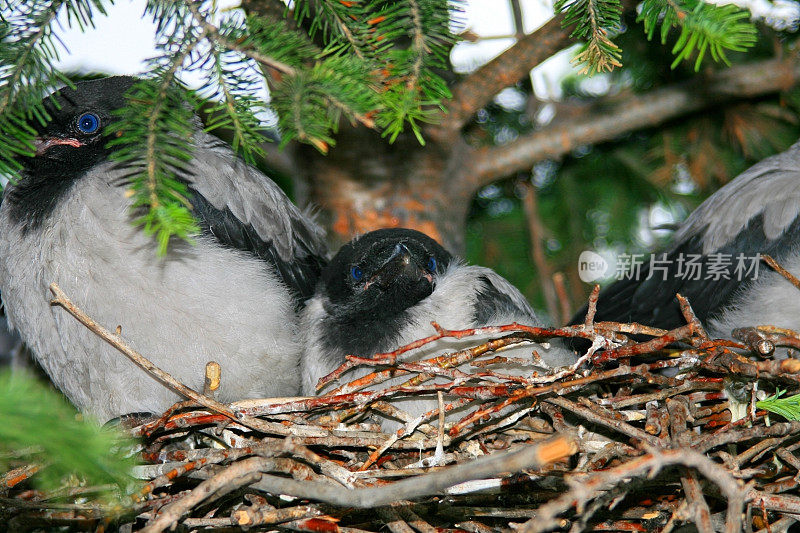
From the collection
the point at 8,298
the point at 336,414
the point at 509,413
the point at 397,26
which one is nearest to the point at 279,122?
the point at 397,26

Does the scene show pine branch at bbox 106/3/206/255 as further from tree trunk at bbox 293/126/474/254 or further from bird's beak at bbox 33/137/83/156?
tree trunk at bbox 293/126/474/254

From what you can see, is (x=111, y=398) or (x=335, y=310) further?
(x=335, y=310)

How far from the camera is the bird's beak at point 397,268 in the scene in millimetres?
3502

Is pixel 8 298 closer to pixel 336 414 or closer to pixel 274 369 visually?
pixel 274 369

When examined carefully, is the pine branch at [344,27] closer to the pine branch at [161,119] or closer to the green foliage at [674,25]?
the pine branch at [161,119]

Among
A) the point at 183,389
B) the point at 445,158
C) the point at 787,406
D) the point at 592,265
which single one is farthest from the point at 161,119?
the point at 592,265

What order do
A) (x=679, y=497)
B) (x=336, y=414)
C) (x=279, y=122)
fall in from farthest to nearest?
(x=336, y=414) < (x=679, y=497) < (x=279, y=122)

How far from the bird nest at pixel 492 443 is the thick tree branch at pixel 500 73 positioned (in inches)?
64.2

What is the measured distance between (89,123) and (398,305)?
1.66 metres

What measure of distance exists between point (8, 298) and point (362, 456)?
1.90 m

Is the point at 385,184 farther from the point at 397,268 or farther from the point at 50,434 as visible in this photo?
the point at 50,434

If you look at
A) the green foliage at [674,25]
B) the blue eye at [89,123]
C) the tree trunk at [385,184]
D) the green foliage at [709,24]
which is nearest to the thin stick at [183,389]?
the blue eye at [89,123]

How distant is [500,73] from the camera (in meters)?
4.13

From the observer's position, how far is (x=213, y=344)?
3.32 m
